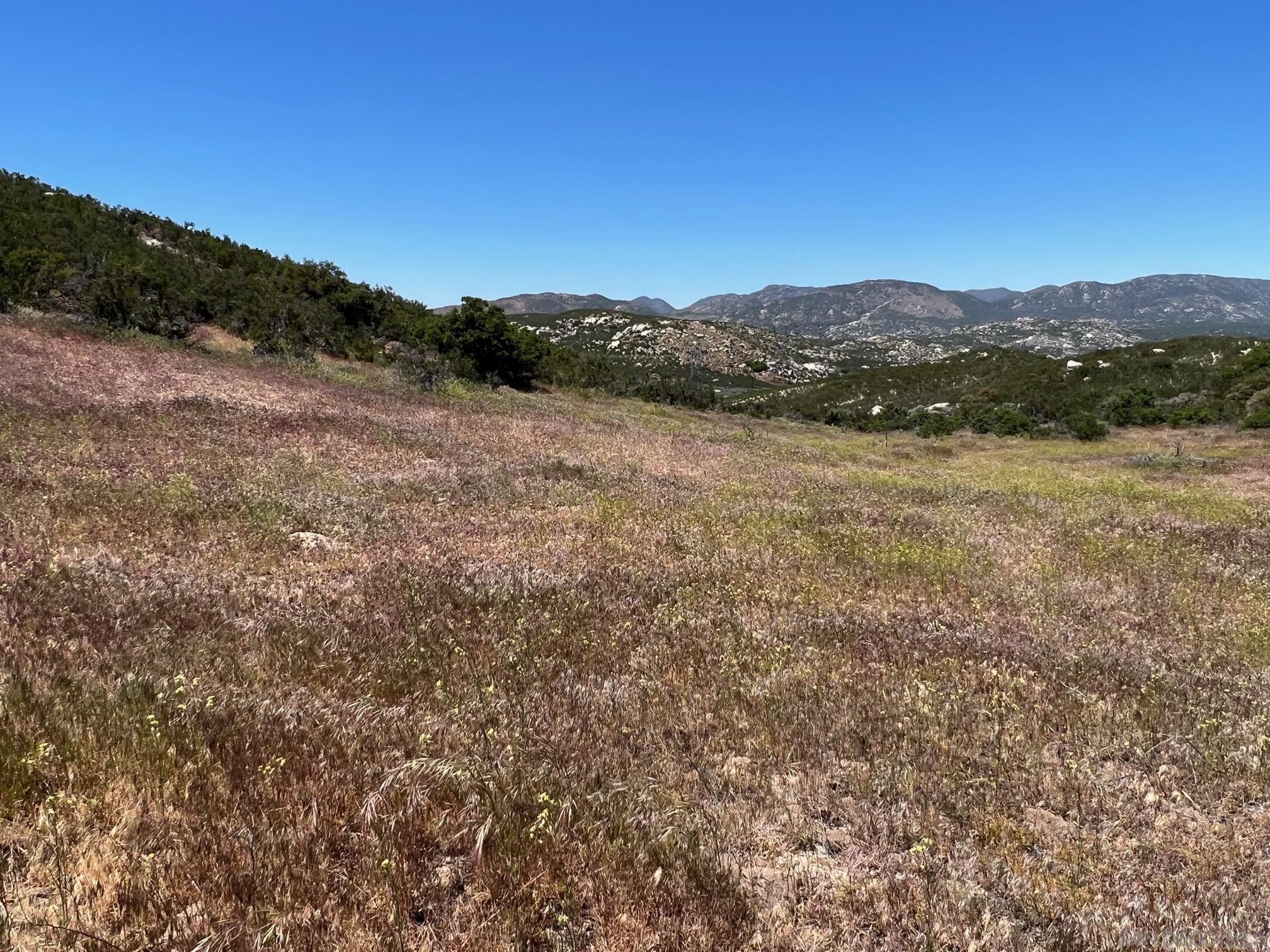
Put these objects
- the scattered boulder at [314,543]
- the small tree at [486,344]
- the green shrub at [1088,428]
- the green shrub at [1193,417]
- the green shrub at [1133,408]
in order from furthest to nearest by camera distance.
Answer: the small tree at [486,344]
the green shrub at [1133,408]
the green shrub at [1193,417]
the green shrub at [1088,428]
the scattered boulder at [314,543]

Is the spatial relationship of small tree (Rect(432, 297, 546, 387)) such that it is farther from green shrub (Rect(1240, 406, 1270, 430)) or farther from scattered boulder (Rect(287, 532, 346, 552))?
green shrub (Rect(1240, 406, 1270, 430))

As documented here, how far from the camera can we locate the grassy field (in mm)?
3174

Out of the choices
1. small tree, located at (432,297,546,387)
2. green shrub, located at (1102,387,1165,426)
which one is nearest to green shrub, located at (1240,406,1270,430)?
green shrub, located at (1102,387,1165,426)

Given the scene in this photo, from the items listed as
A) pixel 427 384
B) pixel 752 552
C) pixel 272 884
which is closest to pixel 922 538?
pixel 752 552

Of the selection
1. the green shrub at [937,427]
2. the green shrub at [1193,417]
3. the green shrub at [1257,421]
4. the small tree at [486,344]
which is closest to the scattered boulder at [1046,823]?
the small tree at [486,344]

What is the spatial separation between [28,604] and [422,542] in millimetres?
4751

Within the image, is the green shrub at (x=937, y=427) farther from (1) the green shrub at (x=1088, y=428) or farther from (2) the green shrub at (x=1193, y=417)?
(2) the green shrub at (x=1193, y=417)

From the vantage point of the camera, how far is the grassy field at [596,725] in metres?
3.17

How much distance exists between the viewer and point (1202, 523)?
15.5 meters

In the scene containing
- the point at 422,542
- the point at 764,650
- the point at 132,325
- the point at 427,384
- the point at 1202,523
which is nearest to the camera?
the point at 764,650

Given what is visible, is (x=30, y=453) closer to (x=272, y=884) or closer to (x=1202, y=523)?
(x=272, y=884)

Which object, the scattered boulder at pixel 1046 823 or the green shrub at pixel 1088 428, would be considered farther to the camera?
the green shrub at pixel 1088 428

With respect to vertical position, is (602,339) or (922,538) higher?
(602,339)

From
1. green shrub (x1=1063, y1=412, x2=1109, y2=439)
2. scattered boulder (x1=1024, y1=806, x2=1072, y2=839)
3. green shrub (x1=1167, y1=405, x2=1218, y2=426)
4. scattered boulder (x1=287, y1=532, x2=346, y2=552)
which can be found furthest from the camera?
green shrub (x1=1167, y1=405, x2=1218, y2=426)
